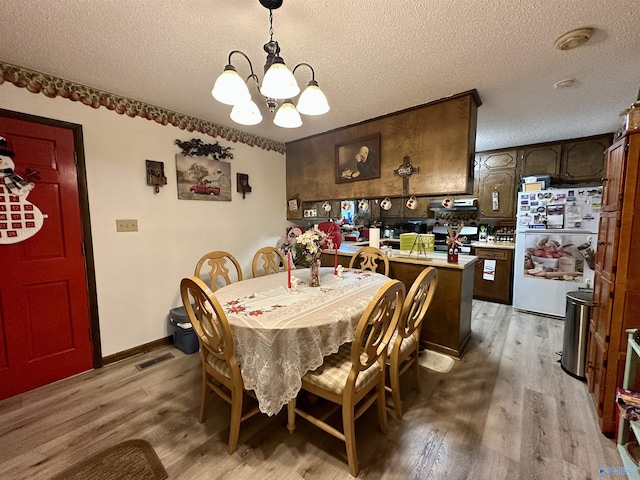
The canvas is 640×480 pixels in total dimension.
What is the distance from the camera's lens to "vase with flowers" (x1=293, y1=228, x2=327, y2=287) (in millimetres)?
1946

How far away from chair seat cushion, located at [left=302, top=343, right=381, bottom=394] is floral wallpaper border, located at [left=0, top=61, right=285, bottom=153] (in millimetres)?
2637

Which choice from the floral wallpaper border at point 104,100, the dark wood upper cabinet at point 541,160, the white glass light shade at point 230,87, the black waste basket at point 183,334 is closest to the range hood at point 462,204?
the dark wood upper cabinet at point 541,160

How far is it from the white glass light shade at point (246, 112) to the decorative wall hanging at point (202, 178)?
1.34 m

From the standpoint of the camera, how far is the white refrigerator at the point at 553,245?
3.07 m

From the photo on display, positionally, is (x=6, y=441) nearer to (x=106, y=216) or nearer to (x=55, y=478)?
(x=55, y=478)

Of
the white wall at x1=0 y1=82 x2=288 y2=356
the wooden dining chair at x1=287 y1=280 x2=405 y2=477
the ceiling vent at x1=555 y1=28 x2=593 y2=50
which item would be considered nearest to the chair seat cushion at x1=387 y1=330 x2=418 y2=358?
the wooden dining chair at x1=287 y1=280 x2=405 y2=477

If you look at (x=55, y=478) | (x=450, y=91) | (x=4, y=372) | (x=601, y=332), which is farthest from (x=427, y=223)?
(x=4, y=372)

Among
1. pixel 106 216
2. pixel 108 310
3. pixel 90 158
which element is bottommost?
pixel 108 310

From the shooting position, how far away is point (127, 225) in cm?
238

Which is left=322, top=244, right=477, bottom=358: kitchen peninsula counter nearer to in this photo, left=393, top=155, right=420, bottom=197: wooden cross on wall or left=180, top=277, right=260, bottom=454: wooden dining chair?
left=393, top=155, right=420, bottom=197: wooden cross on wall

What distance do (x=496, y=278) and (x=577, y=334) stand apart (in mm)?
1806

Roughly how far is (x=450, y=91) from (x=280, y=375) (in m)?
2.47

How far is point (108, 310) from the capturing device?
7.63ft

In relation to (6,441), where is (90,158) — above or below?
above
